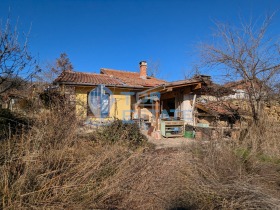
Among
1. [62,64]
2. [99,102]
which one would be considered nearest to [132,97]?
[99,102]

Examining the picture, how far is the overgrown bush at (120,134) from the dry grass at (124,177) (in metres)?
1.46

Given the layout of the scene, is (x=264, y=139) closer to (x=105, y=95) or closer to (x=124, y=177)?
(x=124, y=177)

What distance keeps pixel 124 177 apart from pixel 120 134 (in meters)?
3.14

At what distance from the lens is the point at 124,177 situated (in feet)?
14.4

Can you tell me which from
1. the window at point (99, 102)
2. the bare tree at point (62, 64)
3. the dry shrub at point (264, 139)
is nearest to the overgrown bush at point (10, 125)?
the window at point (99, 102)

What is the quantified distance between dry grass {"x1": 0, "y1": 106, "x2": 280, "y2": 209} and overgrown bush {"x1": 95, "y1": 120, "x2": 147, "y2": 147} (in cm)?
146

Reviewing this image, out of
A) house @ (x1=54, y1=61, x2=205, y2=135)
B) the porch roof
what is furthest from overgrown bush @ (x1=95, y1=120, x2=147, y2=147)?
the porch roof

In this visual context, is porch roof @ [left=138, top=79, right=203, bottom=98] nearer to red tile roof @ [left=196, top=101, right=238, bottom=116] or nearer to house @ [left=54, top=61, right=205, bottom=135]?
house @ [left=54, top=61, right=205, bottom=135]

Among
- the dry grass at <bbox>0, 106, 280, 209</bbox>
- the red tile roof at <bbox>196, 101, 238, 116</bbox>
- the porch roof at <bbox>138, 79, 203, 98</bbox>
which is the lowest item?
the dry grass at <bbox>0, 106, 280, 209</bbox>

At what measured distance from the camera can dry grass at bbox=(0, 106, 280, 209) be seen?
3393 millimetres

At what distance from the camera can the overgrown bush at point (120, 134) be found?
7.16 meters

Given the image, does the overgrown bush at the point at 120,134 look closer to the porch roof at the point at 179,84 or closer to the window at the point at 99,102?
the porch roof at the point at 179,84

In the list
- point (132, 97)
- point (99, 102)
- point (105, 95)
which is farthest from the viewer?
point (132, 97)

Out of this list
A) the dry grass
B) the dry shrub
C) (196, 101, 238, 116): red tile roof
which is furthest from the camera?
(196, 101, 238, 116): red tile roof
